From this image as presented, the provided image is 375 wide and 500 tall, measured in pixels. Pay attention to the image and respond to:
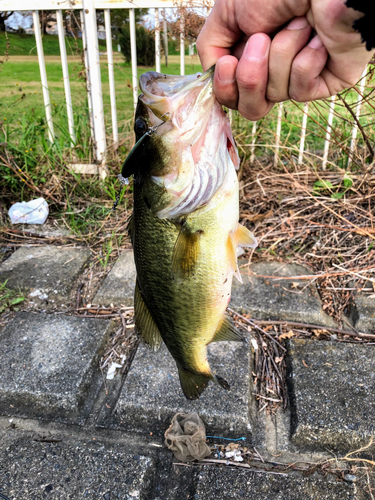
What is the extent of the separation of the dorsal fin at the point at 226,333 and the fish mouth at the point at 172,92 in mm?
821

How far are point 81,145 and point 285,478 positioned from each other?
404cm

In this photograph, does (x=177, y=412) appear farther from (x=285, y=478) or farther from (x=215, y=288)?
(x=215, y=288)

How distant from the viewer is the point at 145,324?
159 cm

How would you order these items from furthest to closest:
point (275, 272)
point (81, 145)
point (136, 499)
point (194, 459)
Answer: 1. point (81, 145)
2. point (275, 272)
3. point (194, 459)
4. point (136, 499)

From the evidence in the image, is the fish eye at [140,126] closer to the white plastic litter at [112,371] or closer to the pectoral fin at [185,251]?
the pectoral fin at [185,251]

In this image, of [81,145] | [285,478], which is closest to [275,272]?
[285,478]

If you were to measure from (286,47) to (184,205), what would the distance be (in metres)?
0.58

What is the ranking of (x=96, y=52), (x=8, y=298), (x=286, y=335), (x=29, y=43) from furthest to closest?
(x=29, y=43) → (x=96, y=52) → (x=8, y=298) → (x=286, y=335)

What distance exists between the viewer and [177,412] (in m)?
2.02

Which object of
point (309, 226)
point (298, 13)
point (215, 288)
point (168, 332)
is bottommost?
point (309, 226)

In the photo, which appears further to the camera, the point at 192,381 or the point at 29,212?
the point at 29,212

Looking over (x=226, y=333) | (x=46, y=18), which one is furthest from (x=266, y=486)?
A: (x=46, y=18)

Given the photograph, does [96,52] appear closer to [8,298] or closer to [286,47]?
[8,298]

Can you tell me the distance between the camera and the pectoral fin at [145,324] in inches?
61.5
